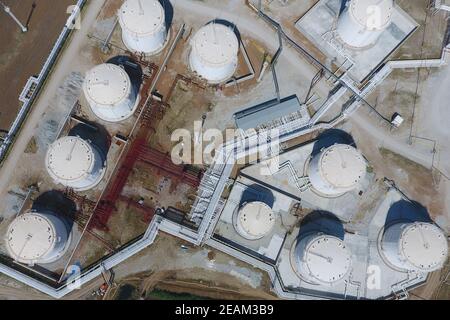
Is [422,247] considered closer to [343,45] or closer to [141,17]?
[343,45]

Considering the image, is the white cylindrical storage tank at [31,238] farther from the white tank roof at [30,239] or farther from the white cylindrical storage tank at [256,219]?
the white cylindrical storage tank at [256,219]

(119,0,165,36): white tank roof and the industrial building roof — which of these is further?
the industrial building roof

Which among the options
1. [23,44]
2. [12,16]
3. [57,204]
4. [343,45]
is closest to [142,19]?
[23,44]

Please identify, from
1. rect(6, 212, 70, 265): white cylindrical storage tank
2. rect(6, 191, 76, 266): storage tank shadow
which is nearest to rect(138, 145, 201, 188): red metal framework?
rect(6, 191, 76, 266): storage tank shadow

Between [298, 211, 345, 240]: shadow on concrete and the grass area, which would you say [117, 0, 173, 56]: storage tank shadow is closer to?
[298, 211, 345, 240]: shadow on concrete

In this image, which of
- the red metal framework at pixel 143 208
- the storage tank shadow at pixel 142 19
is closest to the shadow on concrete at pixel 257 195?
the red metal framework at pixel 143 208

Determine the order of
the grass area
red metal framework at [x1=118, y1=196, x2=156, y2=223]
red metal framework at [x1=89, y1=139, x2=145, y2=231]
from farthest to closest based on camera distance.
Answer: red metal framework at [x1=118, y1=196, x2=156, y2=223] → the grass area → red metal framework at [x1=89, y1=139, x2=145, y2=231]

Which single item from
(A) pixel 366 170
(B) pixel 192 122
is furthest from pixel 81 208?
(A) pixel 366 170

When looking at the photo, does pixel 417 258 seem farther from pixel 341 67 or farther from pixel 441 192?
pixel 341 67
